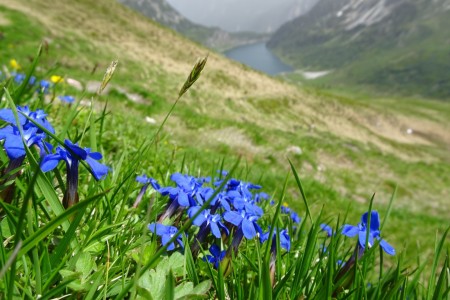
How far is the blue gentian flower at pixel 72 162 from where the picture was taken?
1299 mm

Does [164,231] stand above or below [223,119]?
above

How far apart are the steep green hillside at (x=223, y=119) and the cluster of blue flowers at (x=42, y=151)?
14.9 inches

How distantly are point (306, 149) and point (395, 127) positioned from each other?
2120 inches

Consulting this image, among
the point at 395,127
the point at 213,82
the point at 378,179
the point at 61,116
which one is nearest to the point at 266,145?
the point at 378,179

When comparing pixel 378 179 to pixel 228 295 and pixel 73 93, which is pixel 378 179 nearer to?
pixel 73 93

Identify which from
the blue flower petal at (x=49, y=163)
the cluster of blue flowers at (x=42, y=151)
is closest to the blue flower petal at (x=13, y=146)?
the cluster of blue flowers at (x=42, y=151)

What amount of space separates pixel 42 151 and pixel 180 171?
118 centimetres

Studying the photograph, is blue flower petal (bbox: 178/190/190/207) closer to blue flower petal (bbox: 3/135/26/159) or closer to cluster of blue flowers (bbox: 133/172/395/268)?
cluster of blue flowers (bbox: 133/172/395/268)

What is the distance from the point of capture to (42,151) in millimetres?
1631

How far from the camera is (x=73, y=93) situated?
29.6ft

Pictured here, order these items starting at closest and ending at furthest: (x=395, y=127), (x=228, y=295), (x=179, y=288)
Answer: (x=179, y=288) → (x=228, y=295) → (x=395, y=127)

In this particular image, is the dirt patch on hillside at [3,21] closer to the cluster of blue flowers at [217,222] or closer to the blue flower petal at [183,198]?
the cluster of blue flowers at [217,222]

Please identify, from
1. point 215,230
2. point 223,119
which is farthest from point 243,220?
point 223,119

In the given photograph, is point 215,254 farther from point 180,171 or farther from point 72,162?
point 180,171
